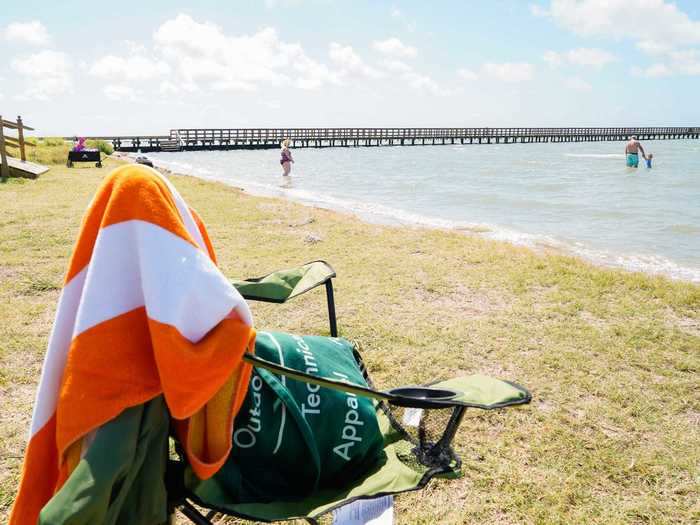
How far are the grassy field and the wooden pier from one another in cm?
3446

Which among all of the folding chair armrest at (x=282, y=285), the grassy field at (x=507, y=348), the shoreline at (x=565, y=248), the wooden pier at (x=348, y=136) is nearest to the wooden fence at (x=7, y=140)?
the grassy field at (x=507, y=348)

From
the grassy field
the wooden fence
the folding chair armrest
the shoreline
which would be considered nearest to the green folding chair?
the folding chair armrest

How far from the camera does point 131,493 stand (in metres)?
Result: 1.11

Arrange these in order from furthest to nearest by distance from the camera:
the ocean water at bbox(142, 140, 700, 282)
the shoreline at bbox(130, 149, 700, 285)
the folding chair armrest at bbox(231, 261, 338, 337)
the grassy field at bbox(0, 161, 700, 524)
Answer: the ocean water at bbox(142, 140, 700, 282)
the shoreline at bbox(130, 149, 700, 285)
the grassy field at bbox(0, 161, 700, 524)
the folding chair armrest at bbox(231, 261, 338, 337)

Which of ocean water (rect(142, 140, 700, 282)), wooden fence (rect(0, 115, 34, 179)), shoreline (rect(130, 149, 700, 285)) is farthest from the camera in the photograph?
wooden fence (rect(0, 115, 34, 179))

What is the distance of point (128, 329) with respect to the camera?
1.11 metres

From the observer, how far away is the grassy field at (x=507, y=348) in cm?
222

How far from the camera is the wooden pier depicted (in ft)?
131

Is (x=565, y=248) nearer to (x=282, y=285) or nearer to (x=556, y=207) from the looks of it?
(x=556, y=207)

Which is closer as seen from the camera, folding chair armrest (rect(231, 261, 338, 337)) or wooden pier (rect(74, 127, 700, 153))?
folding chair armrest (rect(231, 261, 338, 337))

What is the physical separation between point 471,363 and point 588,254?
18.8 ft

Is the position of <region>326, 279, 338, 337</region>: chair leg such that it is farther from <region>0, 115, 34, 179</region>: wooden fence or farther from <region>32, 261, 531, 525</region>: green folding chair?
<region>0, 115, 34, 179</region>: wooden fence

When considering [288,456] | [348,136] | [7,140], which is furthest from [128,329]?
[348,136]

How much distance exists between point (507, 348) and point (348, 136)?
49.3 metres
